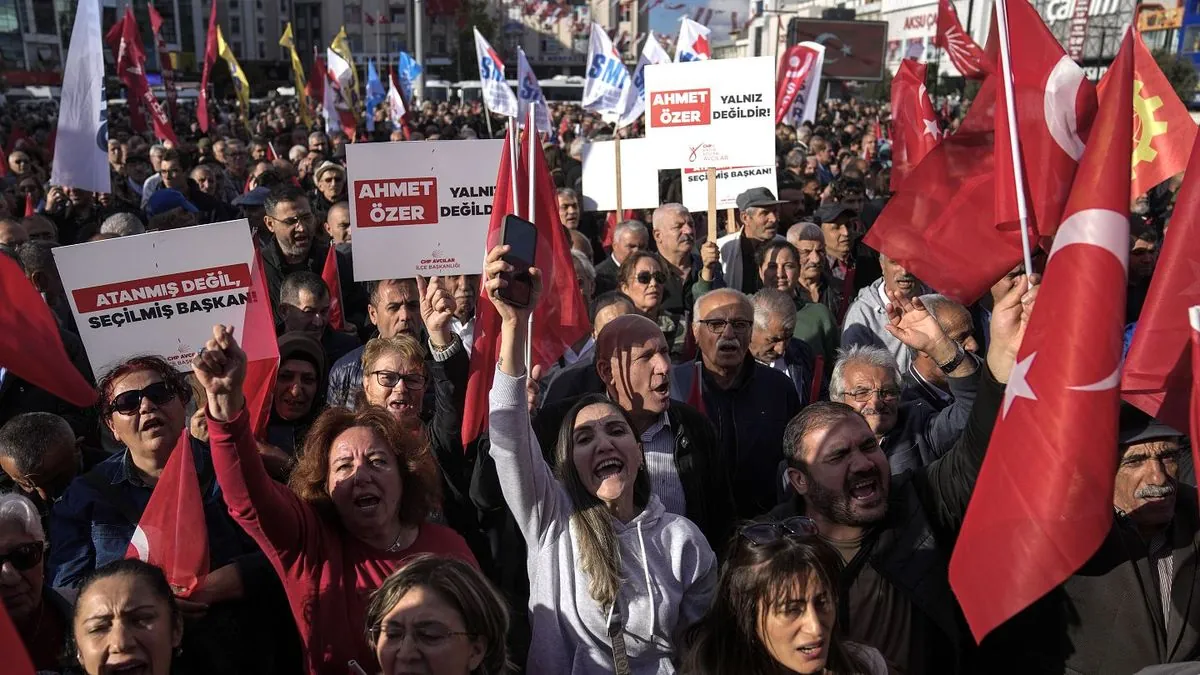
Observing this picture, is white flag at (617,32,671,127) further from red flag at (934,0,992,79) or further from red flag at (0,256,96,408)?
red flag at (0,256,96,408)

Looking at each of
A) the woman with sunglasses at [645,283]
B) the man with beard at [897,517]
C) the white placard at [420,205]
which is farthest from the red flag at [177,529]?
the woman with sunglasses at [645,283]

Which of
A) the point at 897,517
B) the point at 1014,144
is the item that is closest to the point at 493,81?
the point at 1014,144

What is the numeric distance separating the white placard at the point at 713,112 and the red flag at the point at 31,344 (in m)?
5.19

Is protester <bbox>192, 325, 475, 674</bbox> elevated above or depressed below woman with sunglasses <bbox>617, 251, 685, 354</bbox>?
below

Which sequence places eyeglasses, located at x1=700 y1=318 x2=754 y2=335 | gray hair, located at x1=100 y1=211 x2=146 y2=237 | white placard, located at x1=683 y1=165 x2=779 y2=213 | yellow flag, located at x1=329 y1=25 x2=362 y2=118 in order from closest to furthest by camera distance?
eyeglasses, located at x1=700 y1=318 x2=754 y2=335 < gray hair, located at x1=100 y1=211 x2=146 y2=237 < white placard, located at x1=683 y1=165 x2=779 y2=213 < yellow flag, located at x1=329 y1=25 x2=362 y2=118

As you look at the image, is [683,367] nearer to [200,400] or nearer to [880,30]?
[200,400]

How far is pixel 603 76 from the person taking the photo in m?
15.1

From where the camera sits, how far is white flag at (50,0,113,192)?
7852 millimetres

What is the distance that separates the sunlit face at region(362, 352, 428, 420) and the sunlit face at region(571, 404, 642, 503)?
3.30 ft

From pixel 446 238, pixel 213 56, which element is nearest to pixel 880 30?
pixel 213 56

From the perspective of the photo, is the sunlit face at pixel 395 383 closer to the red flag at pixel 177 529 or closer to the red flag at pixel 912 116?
the red flag at pixel 177 529

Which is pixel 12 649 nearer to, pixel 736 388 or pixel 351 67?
pixel 736 388

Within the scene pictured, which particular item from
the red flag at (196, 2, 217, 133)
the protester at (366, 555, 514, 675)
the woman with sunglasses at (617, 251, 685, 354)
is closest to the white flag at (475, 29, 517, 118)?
the red flag at (196, 2, 217, 133)

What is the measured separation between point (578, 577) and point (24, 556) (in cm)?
139
